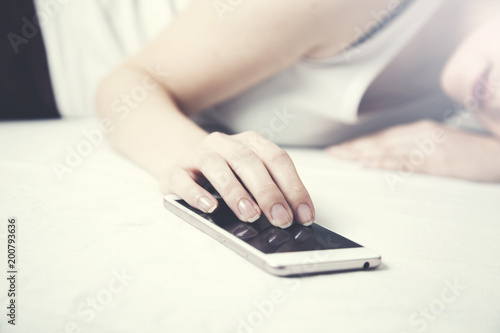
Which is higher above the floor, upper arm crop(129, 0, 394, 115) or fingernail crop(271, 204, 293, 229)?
upper arm crop(129, 0, 394, 115)

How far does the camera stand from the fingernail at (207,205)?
0.51 m

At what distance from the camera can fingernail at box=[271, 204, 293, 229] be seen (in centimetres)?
46

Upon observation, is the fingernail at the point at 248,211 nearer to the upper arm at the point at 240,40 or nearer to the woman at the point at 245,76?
the woman at the point at 245,76

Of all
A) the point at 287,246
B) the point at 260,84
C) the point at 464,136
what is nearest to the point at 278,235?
the point at 287,246

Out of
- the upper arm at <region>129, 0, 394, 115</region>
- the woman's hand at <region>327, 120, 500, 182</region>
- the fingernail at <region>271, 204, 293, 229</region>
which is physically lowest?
the woman's hand at <region>327, 120, 500, 182</region>

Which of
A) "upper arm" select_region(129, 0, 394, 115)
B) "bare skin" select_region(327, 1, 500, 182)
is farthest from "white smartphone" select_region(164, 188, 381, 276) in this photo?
"bare skin" select_region(327, 1, 500, 182)

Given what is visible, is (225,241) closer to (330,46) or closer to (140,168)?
(140,168)

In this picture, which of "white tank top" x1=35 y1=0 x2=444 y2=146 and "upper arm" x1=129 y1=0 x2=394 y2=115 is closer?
"upper arm" x1=129 y1=0 x2=394 y2=115

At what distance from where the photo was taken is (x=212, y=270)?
42 cm

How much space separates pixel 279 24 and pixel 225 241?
45cm

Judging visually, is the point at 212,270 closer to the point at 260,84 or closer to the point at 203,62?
the point at 203,62

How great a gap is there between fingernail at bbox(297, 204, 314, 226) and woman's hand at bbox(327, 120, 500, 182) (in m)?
0.46

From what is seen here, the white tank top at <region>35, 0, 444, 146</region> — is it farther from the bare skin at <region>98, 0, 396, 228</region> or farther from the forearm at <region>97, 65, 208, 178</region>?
the forearm at <region>97, 65, 208, 178</region>

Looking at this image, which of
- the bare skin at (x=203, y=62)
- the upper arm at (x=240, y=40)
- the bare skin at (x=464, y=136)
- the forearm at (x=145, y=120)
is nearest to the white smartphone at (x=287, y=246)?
the bare skin at (x=203, y=62)
